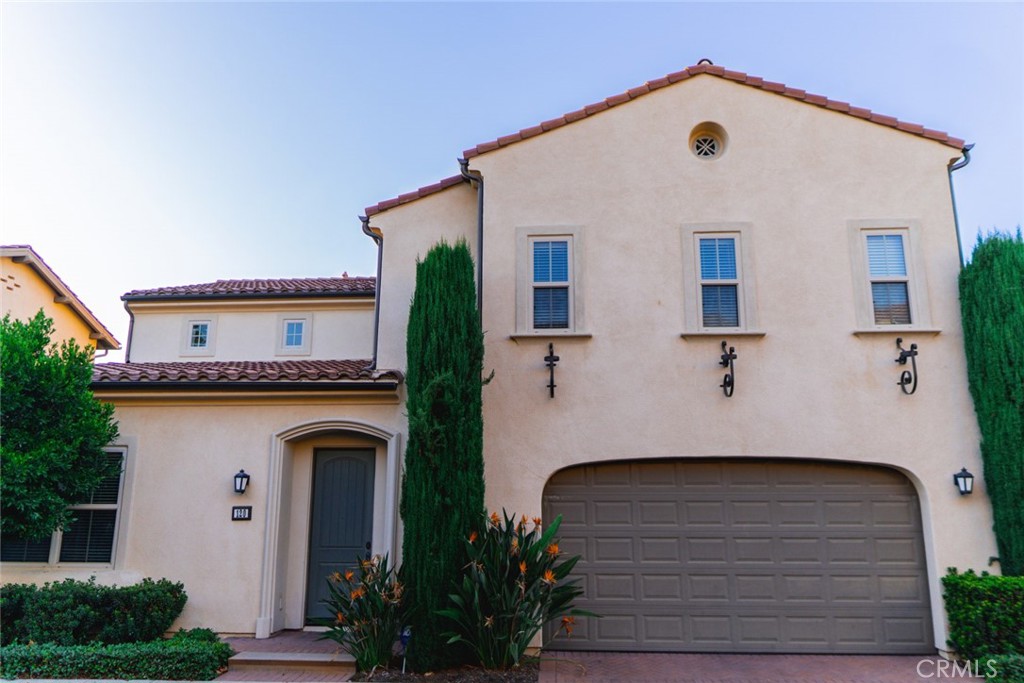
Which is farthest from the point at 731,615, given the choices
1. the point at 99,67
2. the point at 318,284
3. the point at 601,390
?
the point at 99,67

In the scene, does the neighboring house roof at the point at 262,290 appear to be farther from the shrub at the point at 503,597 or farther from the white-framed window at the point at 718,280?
the shrub at the point at 503,597

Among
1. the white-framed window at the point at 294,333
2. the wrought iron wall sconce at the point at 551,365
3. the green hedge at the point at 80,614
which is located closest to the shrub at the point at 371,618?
the green hedge at the point at 80,614

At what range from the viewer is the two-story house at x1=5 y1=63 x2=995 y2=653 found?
26.3ft

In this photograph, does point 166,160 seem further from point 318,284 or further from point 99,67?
point 318,284

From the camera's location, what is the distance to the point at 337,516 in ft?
29.9

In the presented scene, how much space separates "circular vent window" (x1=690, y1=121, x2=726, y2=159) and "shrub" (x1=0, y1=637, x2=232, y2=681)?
9.46m

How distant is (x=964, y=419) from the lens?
318 inches

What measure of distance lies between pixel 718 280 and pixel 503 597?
523cm

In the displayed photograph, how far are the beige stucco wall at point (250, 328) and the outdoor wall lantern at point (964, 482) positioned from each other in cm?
980

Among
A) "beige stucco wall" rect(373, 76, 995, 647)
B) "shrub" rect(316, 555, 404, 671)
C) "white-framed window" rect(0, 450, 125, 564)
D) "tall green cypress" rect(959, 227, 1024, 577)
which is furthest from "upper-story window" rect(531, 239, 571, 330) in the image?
"white-framed window" rect(0, 450, 125, 564)

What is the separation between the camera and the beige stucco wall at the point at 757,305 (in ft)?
26.8

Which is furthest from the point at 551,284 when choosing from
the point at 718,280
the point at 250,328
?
the point at 250,328

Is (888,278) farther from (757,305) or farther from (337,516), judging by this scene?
(337,516)

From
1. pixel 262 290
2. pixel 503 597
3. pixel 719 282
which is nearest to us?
pixel 503 597
